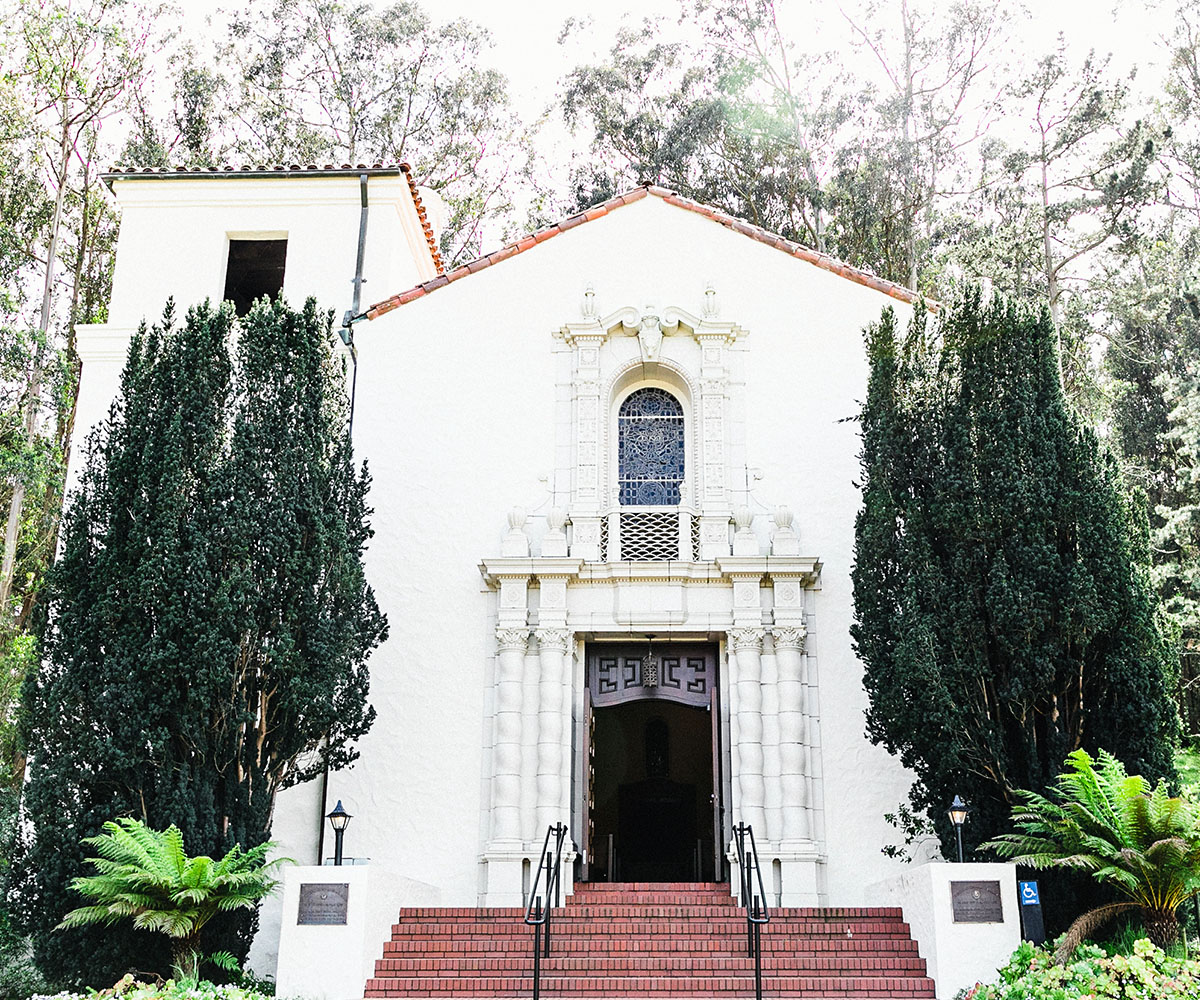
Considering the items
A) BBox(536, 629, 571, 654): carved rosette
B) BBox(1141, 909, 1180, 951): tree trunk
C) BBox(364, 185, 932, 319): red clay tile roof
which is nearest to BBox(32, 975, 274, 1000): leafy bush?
BBox(536, 629, 571, 654): carved rosette

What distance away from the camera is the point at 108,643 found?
33.9 ft

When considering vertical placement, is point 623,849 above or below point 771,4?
below

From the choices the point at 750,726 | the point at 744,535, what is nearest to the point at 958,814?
the point at 750,726

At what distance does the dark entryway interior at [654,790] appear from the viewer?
17125 mm

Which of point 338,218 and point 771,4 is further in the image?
point 771,4

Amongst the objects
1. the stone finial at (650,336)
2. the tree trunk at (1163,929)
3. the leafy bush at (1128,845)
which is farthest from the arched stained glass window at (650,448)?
the tree trunk at (1163,929)

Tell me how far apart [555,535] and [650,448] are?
180 cm

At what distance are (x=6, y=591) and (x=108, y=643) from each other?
9106mm

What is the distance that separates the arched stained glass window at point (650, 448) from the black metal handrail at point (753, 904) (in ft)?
13.0

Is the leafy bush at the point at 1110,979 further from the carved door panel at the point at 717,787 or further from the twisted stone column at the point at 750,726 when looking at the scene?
the carved door panel at the point at 717,787

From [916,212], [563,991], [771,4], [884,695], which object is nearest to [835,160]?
[916,212]

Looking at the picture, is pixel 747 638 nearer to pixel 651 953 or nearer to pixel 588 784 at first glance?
pixel 588 784

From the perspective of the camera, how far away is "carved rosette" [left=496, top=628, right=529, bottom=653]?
12.5m

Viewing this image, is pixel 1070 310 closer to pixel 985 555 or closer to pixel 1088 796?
pixel 985 555
